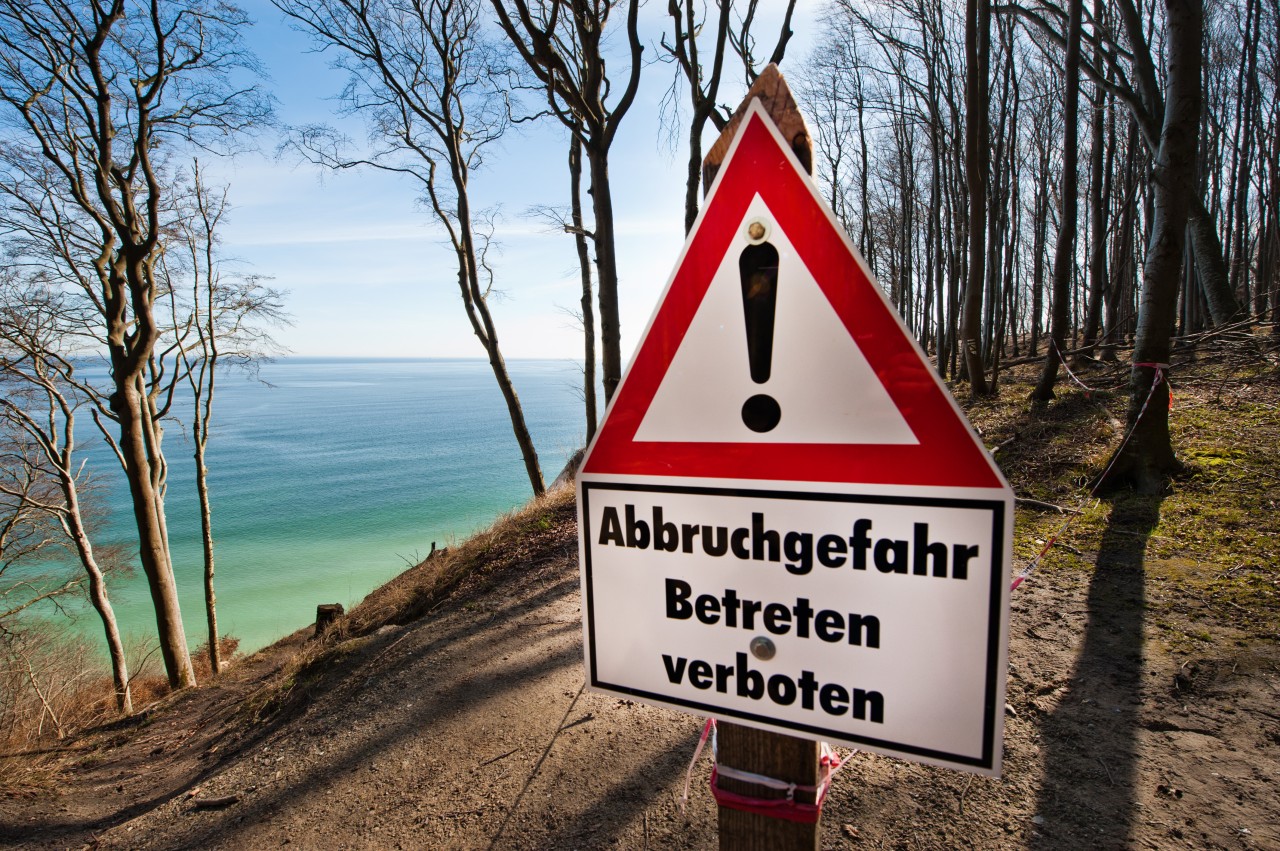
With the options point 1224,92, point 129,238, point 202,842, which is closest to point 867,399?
point 202,842

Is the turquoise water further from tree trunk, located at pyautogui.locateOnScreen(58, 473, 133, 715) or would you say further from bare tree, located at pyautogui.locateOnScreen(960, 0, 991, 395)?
bare tree, located at pyautogui.locateOnScreen(960, 0, 991, 395)

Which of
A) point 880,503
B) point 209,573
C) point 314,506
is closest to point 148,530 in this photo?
point 209,573

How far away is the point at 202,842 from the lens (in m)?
3.50

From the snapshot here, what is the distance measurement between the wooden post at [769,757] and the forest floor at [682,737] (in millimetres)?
2012

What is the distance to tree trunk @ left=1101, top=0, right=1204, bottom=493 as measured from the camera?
5.94 meters

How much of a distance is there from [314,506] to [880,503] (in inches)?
1586

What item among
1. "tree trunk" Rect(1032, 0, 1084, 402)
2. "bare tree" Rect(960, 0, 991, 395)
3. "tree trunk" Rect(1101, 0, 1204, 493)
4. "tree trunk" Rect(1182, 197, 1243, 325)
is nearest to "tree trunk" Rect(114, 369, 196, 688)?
"tree trunk" Rect(1101, 0, 1204, 493)

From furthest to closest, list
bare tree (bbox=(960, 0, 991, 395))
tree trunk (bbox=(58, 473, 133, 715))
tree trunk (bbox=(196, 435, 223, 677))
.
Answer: tree trunk (bbox=(196, 435, 223, 677))
tree trunk (bbox=(58, 473, 133, 715))
bare tree (bbox=(960, 0, 991, 395))

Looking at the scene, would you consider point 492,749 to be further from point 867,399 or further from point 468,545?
point 468,545

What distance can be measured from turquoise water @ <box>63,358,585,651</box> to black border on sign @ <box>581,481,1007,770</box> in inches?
418

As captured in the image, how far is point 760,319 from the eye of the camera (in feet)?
3.55

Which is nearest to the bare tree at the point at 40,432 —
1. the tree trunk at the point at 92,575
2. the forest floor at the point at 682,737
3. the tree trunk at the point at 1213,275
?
the tree trunk at the point at 92,575

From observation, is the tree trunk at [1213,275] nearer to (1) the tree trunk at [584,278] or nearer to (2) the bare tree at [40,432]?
(1) the tree trunk at [584,278]

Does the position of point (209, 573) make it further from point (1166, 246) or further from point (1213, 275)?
point (1213, 275)
